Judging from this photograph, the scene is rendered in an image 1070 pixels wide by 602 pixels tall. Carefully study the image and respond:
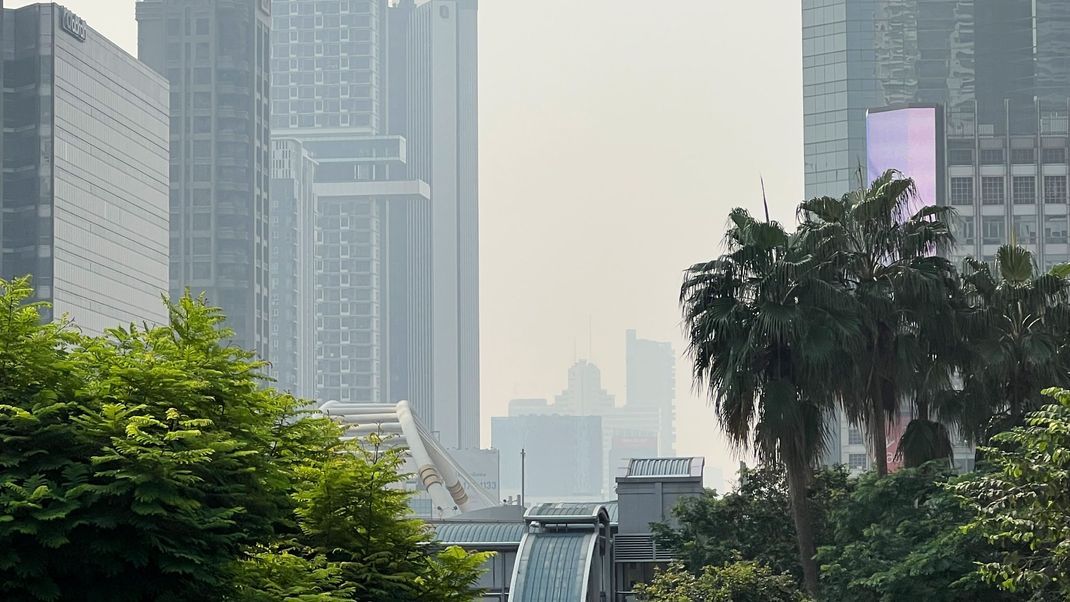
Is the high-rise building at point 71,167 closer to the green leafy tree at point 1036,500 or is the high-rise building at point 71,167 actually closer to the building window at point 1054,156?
the building window at point 1054,156

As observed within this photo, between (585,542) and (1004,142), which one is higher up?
(1004,142)

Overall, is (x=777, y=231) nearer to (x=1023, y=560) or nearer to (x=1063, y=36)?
(x=1023, y=560)

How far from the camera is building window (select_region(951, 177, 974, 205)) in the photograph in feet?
535

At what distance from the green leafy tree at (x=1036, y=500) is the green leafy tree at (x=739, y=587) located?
33.9ft

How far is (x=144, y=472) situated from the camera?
1930 cm

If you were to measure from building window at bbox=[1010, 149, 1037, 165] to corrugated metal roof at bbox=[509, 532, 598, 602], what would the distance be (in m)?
120

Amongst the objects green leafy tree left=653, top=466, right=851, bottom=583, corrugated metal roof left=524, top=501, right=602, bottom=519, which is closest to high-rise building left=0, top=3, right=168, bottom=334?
corrugated metal roof left=524, top=501, right=602, bottom=519

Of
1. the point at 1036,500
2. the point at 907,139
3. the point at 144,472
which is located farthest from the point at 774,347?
the point at 907,139

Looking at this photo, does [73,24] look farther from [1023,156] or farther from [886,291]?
[886,291]

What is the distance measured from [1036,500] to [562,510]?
28.9 m

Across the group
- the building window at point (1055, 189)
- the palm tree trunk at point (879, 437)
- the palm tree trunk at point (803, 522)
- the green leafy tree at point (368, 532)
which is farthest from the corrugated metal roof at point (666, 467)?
the building window at point (1055, 189)

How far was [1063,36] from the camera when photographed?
644 ft

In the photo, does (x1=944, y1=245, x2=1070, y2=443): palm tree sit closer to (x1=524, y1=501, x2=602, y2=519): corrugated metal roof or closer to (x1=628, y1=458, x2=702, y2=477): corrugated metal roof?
(x1=524, y1=501, x2=602, y2=519): corrugated metal roof

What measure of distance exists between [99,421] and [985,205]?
152 metres
